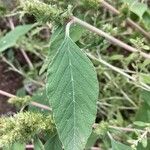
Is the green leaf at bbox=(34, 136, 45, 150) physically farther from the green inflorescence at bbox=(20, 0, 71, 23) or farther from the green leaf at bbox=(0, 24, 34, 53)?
the green leaf at bbox=(0, 24, 34, 53)

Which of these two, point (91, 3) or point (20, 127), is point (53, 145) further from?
point (91, 3)

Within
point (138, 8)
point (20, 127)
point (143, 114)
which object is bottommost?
point (143, 114)

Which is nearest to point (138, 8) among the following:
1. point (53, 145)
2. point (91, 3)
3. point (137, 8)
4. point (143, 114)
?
point (137, 8)

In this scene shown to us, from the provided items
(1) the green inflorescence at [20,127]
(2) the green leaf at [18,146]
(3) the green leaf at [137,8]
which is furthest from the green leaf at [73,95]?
(3) the green leaf at [137,8]

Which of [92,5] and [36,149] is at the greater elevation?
[92,5]

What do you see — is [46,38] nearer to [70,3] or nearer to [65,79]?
[70,3]

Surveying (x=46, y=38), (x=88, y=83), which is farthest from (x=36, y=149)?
(x=46, y=38)

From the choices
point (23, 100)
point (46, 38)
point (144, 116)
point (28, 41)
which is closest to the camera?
point (23, 100)
